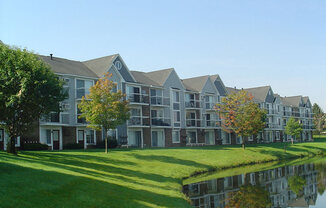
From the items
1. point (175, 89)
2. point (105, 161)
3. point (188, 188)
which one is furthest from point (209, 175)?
point (175, 89)

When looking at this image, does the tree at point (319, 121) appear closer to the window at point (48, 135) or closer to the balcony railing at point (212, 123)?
the balcony railing at point (212, 123)

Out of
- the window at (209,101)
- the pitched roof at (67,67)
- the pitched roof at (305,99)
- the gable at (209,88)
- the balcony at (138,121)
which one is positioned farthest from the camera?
the pitched roof at (305,99)

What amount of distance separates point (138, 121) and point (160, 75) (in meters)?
9.72

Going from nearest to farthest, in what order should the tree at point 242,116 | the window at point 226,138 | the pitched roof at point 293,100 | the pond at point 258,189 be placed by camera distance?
the pond at point 258,189 → the tree at point 242,116 → the window at point 226,138 → the pitched roof at point 293,100

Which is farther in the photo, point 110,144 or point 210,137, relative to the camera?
point 210,137

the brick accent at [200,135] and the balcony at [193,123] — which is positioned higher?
the balcony at [193,123]

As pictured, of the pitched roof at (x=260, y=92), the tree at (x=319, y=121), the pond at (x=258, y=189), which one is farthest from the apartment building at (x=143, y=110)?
the tree at (x=319, y=121)

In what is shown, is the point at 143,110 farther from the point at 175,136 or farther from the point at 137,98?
the point at 175,136

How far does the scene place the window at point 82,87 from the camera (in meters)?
41.3

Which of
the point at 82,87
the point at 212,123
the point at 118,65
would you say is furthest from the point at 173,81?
the point at 82,87

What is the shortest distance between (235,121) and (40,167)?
110ft

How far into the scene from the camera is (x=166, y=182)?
24.5 m

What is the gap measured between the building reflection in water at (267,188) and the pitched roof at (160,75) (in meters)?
22.9

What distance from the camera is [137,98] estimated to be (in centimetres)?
4791
